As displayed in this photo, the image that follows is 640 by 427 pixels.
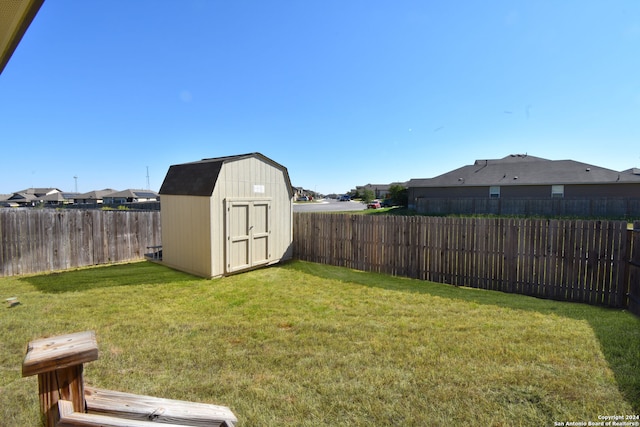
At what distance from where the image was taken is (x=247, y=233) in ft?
26.5

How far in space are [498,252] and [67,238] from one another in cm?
1163

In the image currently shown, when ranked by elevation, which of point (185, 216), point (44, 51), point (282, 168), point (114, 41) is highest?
point (114, 41)

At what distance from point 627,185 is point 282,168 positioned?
27.1m

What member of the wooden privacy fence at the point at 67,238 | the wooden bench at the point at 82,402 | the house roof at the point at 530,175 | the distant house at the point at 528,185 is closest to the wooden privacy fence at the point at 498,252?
the wooden privacy fence at the point at 67,238

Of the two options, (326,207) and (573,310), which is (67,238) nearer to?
(573,310)

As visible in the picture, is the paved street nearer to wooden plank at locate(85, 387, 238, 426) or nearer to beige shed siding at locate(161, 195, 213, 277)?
beige shed siding at locate(161, 195, 213, 277)

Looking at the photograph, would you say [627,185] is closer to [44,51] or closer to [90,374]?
[90,374]

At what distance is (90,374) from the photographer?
3.00 meters

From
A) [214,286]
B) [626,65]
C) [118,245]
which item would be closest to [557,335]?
[214,286]

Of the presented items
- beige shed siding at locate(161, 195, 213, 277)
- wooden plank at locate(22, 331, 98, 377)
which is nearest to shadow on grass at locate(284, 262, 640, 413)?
beige shed siding at locate(161, 195, 213, 277)

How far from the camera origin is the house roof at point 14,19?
185 centimetres

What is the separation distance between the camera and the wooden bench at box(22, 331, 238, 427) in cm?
107

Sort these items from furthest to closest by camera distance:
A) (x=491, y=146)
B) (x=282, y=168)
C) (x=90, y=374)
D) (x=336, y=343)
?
(x=491, y=146)
(x=282, y=168)
(x=336, y=343)
(x=90, y=374)

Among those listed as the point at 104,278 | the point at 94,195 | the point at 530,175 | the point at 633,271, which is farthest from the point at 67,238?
the point at 94,195
